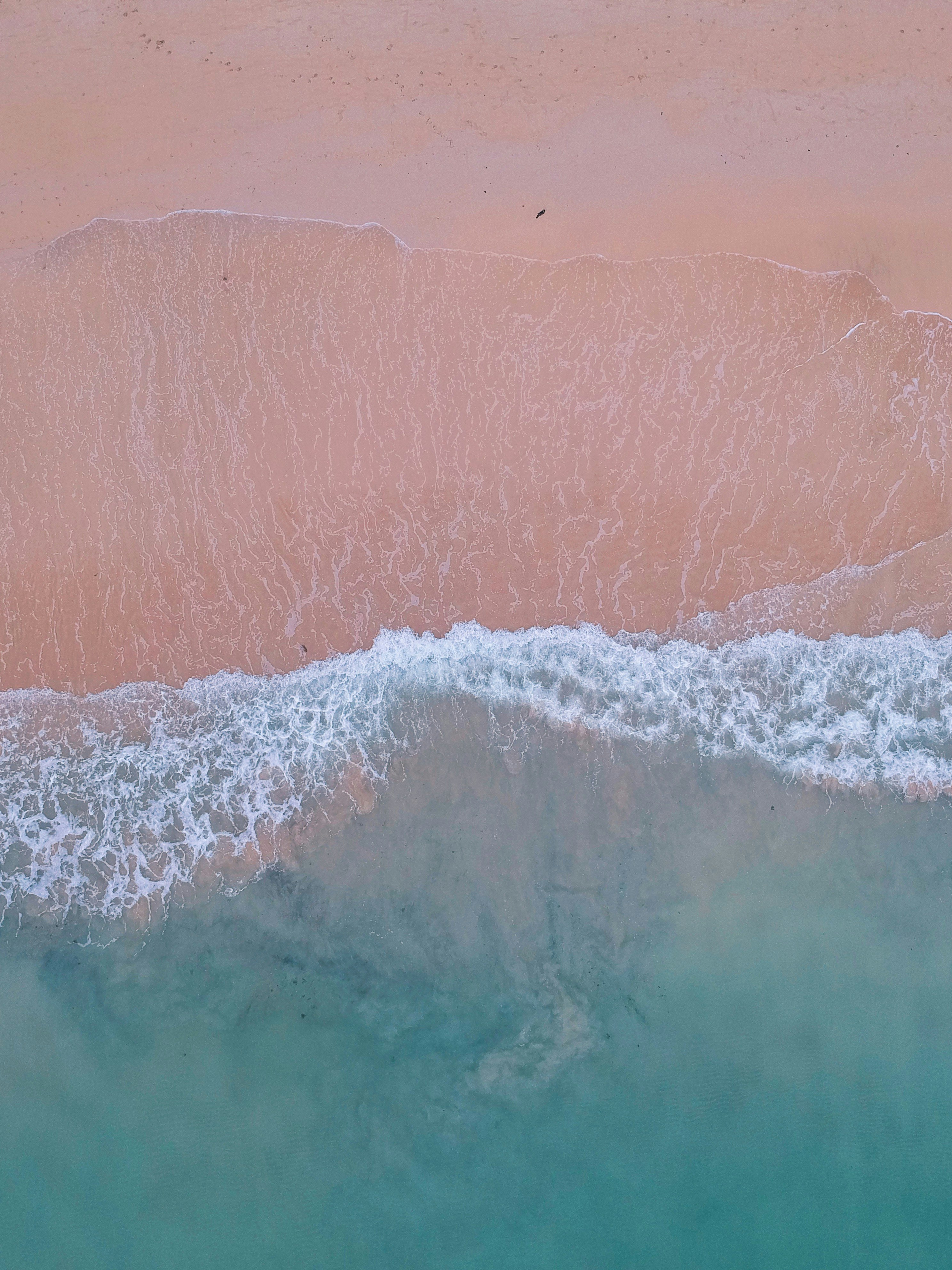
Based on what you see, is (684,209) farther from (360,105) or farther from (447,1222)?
(447,1222)

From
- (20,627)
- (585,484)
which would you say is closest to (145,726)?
(20,627)

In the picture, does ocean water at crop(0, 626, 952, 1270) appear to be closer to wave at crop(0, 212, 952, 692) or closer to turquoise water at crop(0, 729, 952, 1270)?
turquoise water at crop(0, 729, 952, 1270)

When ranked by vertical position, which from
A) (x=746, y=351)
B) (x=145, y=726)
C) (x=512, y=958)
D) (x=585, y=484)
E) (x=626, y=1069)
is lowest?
(x=626, y=1069)

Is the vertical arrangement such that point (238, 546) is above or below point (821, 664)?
above

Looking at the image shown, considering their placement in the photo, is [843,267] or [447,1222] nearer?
[447,1222]

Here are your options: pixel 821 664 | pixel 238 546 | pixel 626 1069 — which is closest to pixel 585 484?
pixel 821 664

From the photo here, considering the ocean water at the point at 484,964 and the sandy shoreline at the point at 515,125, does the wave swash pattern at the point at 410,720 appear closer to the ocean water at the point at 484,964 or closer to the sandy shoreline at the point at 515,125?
the ocean water at the point at 484,964
